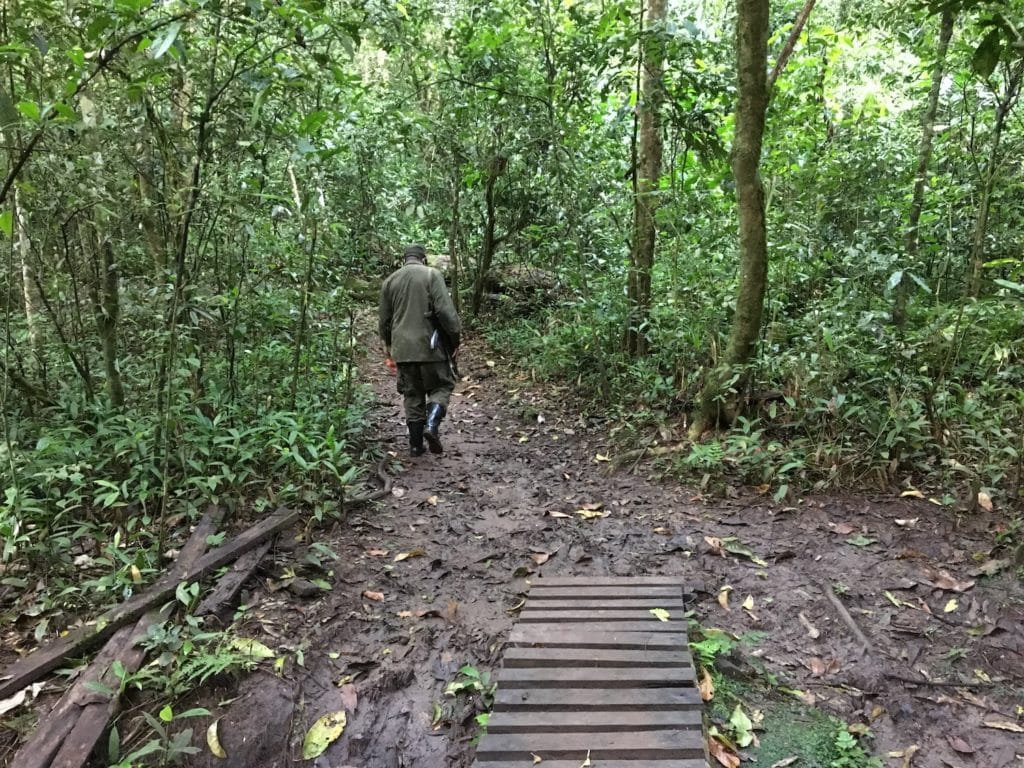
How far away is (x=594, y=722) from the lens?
2.85m

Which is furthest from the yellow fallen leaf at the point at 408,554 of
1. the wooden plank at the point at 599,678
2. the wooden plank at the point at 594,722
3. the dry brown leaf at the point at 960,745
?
the dry brown leaf at the point at 960,745

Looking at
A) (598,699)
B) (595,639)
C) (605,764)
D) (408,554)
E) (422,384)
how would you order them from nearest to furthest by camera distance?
(605,764) < (598,699) < (595,639) < (408,554) < (422,384)

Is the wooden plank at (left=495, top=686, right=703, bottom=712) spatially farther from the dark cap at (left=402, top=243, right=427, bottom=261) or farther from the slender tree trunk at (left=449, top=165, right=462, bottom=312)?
the slender tree trunk at (left=449, top=165, right=462, bottom=312)

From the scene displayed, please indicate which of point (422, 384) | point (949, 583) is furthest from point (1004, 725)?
point (422, 384)

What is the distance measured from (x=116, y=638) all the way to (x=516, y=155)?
29.2 ft

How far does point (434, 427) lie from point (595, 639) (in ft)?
12.5

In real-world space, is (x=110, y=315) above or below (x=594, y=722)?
above

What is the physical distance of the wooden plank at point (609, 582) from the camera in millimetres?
4129

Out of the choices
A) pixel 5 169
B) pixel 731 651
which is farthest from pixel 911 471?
pixel 5 169

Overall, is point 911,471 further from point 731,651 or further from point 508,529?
point 508,529

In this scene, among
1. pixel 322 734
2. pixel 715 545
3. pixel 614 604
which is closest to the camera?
pixel 322 734

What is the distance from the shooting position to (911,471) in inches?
202

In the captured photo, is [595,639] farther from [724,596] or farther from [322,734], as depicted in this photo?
Answer: [322,734]

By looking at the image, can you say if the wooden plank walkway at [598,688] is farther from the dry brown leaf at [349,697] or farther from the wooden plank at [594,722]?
the dry brown leaf at [349,697]
